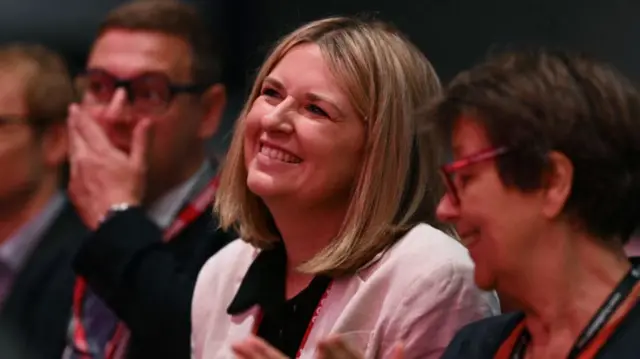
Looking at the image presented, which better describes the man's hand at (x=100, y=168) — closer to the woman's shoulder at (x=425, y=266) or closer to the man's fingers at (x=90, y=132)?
the man's fingers at (x=90, y=132)

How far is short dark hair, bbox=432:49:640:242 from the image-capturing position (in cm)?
158

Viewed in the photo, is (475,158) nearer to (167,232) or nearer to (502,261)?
(502,261)

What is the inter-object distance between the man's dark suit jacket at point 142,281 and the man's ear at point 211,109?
44 cm

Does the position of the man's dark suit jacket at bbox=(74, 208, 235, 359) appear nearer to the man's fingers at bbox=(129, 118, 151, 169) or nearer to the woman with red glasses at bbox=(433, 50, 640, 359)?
the man's fingers at bbox=(129, 118, 151, 169)

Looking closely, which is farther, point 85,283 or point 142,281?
point 85,283

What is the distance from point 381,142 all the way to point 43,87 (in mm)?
1375

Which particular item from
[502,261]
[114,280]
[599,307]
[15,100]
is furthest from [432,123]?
[15,100]

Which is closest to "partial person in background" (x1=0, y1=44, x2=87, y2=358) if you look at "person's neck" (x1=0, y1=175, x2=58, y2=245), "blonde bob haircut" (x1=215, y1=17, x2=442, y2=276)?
"person's neck" (x1=0, y1=175, x2=58, y2=245)

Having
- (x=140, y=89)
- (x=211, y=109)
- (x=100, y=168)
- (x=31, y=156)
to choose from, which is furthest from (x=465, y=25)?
(x=31, y=156)

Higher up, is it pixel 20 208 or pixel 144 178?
pixel 144 178

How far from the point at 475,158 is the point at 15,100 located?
1665 millimetres

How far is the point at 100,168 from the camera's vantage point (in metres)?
2.43

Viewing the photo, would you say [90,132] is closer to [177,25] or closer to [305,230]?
[177,25]

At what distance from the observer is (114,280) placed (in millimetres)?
2174
